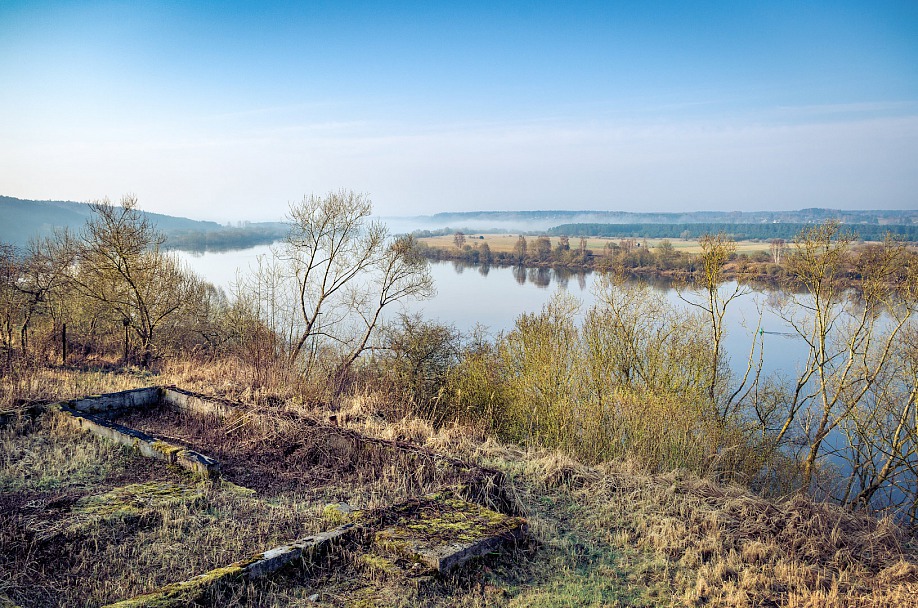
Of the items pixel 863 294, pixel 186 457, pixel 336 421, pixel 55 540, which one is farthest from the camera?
pixel 863 294

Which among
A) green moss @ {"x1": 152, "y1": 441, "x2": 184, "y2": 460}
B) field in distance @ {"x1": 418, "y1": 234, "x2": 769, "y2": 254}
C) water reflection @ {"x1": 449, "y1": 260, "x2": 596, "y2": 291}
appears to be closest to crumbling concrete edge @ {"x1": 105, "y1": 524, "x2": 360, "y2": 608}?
green moss @ {"x1": 152, "y1": 441, "x2": 184, "y2": 460}

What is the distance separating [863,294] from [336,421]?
12.7 meters

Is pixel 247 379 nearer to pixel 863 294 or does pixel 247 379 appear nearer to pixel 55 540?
pixel 55 540

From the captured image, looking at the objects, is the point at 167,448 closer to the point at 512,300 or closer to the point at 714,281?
the point at 714,281

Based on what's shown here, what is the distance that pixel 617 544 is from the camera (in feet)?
16.4

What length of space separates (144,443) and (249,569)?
3.75 metres

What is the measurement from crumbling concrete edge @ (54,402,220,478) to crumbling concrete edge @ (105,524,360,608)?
7.60 ft

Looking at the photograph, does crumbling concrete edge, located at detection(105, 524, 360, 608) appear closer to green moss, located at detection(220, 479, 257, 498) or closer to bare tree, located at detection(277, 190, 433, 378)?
green moss, located at detection(220, 479, 257, 498)

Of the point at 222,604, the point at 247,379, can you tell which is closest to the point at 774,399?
the point at 247,379

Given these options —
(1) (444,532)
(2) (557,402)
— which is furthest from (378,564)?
(2) (557,402)

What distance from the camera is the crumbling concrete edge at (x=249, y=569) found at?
3.54 meters

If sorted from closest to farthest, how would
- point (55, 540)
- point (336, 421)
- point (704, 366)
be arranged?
point (55, 540) → point (336, 421) → point (704, 366)

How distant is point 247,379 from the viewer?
35.2ft

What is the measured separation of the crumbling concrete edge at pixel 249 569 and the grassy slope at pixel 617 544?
154 mm
